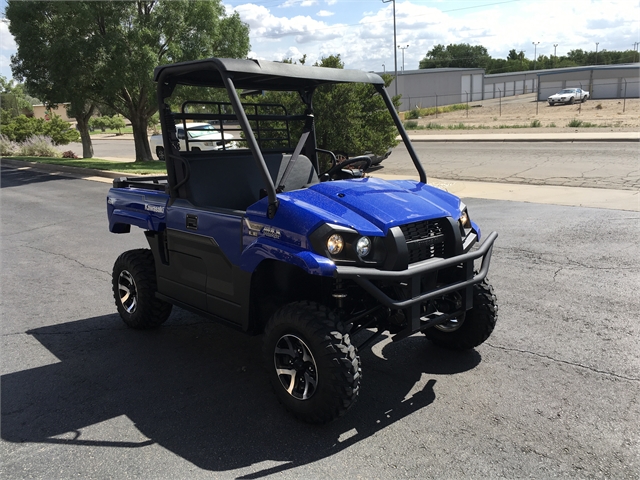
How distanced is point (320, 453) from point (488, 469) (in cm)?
95

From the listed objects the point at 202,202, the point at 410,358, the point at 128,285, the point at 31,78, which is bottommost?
the point at 410,358

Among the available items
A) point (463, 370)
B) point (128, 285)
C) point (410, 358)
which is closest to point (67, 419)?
point (128, 285)

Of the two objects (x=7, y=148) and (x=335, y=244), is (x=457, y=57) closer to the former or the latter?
(x=7, y=148)

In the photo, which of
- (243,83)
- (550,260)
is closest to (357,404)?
(243,83)

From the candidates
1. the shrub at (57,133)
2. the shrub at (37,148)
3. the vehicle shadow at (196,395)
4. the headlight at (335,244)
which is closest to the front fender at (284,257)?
the headlight at (335,244)

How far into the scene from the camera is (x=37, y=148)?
2838 centimetres

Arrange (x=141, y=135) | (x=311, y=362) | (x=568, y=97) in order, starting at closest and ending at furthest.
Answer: (x=311, y=362) < (x=141, y=135) < (x=568, y=97)

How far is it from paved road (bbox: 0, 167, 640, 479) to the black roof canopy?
225cm

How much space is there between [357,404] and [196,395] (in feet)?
3.82

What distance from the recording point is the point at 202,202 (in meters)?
4.68

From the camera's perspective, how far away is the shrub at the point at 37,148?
28125mm

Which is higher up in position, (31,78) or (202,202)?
(31,78)

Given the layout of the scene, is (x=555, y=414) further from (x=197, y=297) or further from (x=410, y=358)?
(x=197, y=297)

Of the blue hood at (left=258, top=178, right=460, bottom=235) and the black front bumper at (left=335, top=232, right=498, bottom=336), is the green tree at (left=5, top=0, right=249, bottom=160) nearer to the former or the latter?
the blue hood at (left=258, top=178, right=460, bottom=235)
